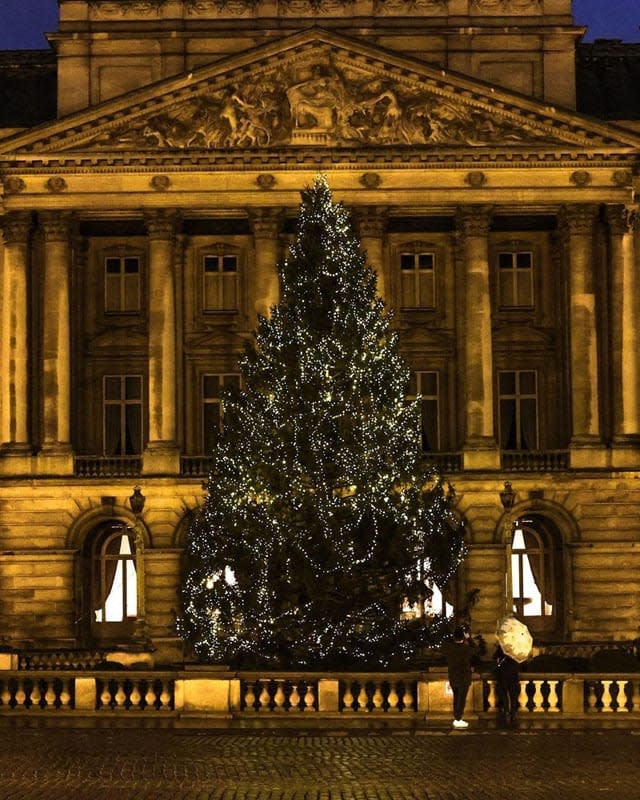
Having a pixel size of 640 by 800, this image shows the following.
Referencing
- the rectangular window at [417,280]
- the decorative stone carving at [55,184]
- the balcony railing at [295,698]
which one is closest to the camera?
the balcony railing at [295,698]

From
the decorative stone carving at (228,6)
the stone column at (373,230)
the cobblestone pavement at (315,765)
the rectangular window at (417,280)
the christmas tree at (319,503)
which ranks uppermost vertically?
the decorative stone carving at (228,6)

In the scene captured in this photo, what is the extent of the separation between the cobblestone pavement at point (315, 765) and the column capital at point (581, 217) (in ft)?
98.8

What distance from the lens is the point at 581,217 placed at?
61031 millimetres

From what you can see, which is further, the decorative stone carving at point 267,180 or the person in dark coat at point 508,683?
the decorative stone carving at point 267,180

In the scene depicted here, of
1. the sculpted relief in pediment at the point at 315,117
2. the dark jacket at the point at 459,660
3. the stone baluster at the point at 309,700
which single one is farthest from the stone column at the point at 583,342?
the dark jacket at the point at 459,660

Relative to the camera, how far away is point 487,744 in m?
31.5

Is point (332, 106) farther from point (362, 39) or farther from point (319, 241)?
point (319, 241)

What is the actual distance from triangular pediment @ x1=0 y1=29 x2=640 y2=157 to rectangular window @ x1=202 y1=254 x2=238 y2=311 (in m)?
4.13

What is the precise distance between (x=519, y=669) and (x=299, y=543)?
6665 mm

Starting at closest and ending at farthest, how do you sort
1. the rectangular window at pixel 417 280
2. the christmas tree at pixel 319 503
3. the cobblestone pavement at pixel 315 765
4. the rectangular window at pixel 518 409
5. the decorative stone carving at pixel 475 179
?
the cobblestone pavement at pixel 315 765, the christmas tree at pixel 319 503, the decorative stone carving at pixel 475 179, the rectangular window at pixel 518 409, the rectangular window at pixel 417 280

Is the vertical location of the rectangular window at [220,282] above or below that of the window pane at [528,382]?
above

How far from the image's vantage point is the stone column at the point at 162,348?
60.3 metres

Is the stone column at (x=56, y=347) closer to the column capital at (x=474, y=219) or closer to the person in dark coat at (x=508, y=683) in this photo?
the column capital at (x=474, y=219)

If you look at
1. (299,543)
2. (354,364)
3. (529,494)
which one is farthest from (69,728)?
(529,494)
